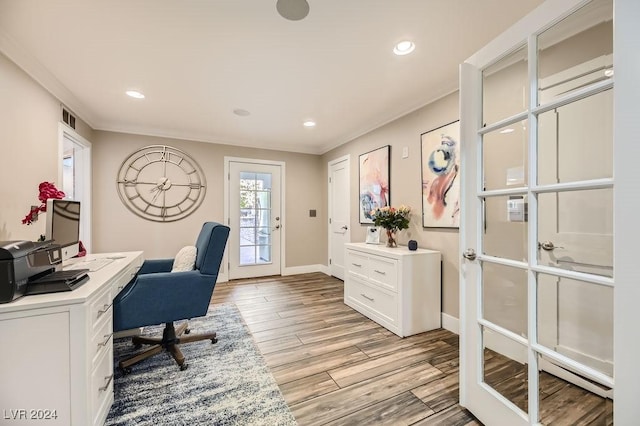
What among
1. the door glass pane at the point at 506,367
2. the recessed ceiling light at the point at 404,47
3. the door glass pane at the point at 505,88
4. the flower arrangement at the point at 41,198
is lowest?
the door glass pane at the point at 506,367

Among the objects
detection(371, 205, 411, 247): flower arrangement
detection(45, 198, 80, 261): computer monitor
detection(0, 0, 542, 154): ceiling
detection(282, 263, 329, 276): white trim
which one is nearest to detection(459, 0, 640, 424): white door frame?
detection(0, 0, 542, 154): ceiling

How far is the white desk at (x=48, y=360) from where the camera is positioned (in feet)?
3.45

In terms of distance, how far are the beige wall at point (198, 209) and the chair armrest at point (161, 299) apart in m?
2.21

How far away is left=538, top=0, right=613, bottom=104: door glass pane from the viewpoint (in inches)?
36.1

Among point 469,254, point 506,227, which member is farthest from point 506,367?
point 506,227

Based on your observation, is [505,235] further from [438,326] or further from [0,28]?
[0,28]

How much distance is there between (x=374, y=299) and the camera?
2.71 metres

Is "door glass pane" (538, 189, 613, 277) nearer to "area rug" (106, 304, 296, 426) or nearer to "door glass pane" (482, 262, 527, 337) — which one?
"door glass pane" (482, 262, 527, 337)

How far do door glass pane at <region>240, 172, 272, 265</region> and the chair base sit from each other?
2159mm

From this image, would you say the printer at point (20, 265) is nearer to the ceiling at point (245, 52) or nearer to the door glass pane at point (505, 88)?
the ceiling at point (245, 52)

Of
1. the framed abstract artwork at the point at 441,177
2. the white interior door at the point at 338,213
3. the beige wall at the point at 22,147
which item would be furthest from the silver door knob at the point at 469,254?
the beige wall at the point at 22,147

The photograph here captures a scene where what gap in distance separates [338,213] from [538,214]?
3400mm

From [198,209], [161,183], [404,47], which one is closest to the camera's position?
[404,47]

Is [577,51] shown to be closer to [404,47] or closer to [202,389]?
[404,47]
